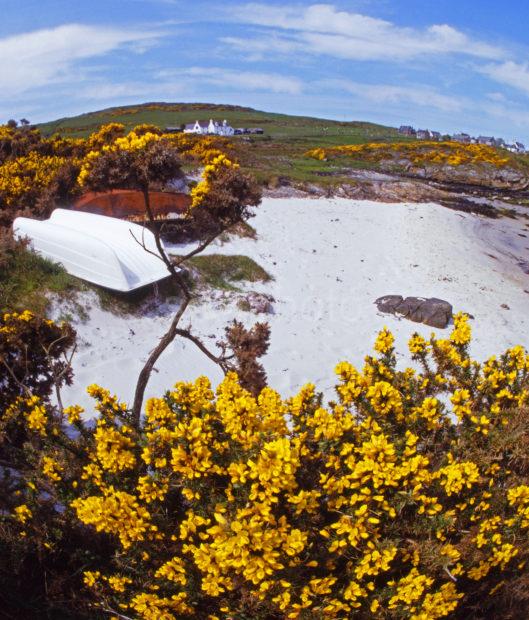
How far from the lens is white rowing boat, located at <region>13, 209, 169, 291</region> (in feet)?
34.2

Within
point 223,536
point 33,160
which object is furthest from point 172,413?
point 33,160

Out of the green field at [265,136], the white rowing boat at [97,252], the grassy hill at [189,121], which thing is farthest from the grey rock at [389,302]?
the grassy hill at [189,121]

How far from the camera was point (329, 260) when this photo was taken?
1628 cm

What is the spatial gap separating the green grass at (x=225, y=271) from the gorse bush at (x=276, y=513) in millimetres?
8538

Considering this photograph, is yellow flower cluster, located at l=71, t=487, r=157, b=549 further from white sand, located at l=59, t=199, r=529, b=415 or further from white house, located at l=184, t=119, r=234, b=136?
white house, located at l=184, t=119, r=234, b=136

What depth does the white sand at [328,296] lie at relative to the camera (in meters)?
9.16

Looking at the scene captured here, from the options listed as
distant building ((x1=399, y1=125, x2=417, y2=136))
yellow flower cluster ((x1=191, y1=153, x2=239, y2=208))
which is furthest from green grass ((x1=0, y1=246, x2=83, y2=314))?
distant building ((x1=399, y1=125, x2=417, y2=136))

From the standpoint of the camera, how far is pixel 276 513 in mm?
→ 3070

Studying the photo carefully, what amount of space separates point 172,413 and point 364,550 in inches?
61.0

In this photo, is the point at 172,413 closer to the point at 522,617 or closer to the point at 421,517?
the point at 421,517

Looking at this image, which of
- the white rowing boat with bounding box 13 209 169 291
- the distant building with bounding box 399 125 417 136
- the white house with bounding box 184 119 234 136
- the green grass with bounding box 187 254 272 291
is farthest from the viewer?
Answer: the distant building with bounding box 399 125 417 136

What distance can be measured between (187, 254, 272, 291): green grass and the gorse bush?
8538 mm

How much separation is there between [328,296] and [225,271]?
112 inches

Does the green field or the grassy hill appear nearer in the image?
the green field
